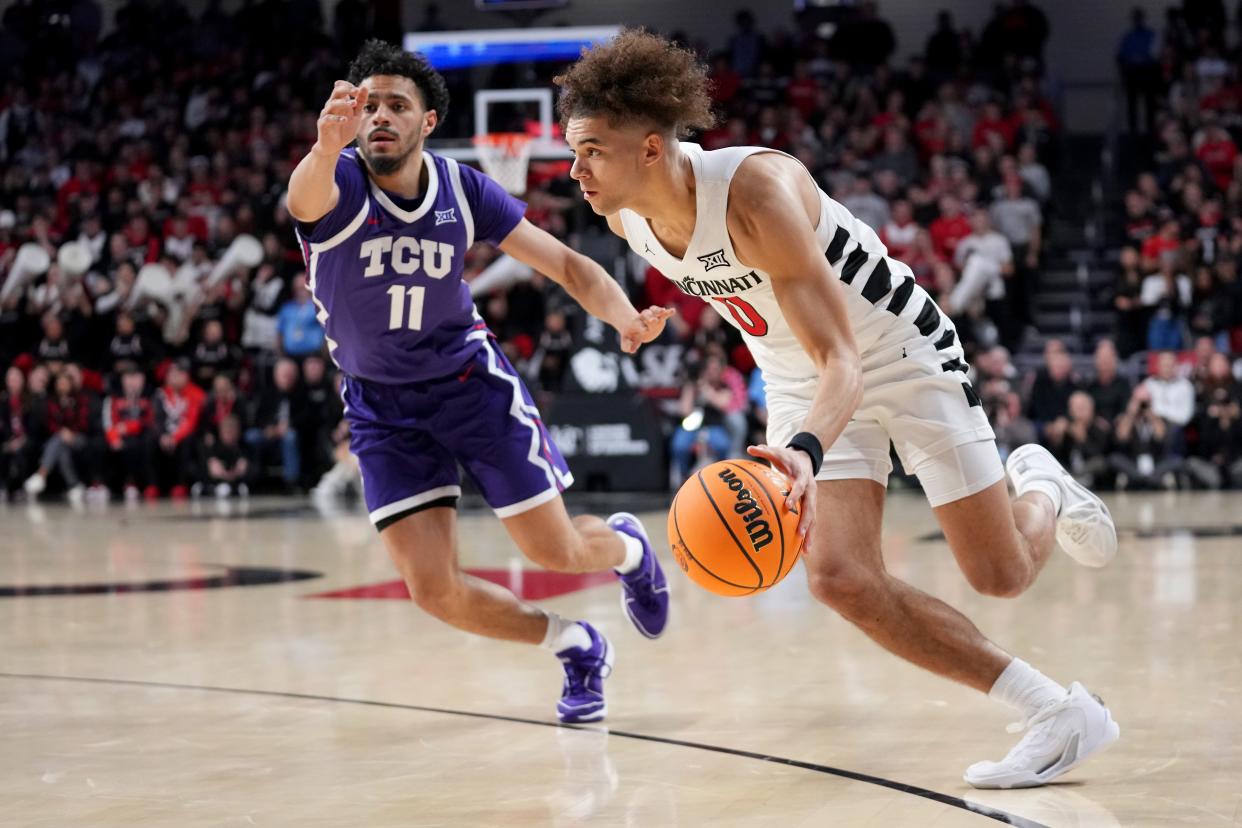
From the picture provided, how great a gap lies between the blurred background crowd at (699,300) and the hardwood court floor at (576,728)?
243 inches

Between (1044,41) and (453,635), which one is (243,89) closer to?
(1044,41)

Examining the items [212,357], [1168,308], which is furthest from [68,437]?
[1168,308]

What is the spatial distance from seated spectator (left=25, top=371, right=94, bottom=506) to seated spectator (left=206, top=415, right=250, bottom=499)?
149cm

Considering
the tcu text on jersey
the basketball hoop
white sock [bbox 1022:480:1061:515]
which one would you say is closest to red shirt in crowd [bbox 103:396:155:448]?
the basketball hoop

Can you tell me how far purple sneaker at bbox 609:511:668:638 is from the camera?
223 inches

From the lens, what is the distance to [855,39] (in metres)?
20.0

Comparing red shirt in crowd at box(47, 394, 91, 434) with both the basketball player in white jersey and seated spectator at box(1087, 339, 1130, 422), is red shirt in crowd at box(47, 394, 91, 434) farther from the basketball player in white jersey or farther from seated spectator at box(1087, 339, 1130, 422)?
the basketball player in white jersey

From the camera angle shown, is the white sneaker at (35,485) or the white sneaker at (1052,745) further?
the white sneaker at (35,485)

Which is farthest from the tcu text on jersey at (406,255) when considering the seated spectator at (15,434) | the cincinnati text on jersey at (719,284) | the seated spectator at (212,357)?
the seated spectator at (15,434)

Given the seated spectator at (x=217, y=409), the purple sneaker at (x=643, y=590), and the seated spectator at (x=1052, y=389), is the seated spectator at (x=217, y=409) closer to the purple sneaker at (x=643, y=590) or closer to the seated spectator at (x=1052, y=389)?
the seated spectator at (x=1052, y=389)

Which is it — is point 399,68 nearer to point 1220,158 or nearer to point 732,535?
point 732,535

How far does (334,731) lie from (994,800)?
2011 mm

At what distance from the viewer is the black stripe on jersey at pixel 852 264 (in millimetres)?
4312

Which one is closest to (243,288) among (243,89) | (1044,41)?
(243,89)
